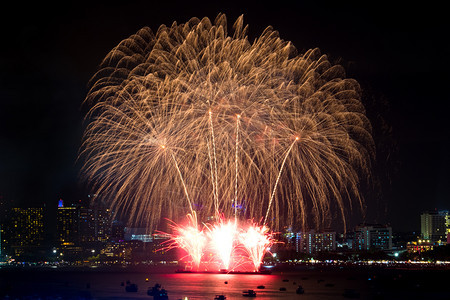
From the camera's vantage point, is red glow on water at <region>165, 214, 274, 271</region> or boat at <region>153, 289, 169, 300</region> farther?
red glow on water at <region>165, 214, 274, 271</region>

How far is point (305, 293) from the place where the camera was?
246 ft

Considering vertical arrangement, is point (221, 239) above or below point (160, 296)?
above

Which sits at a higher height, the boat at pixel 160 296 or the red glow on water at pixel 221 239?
the red glow on water at pixel 221 239

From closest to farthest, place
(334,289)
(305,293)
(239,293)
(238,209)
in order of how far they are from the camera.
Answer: (238,209) → (239,293) → (305,293) → (334,289)

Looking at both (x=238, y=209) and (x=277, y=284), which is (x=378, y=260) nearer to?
(x=277, y=284)

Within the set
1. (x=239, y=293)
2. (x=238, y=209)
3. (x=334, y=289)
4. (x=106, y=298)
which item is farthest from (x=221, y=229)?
(x=334, y=289)

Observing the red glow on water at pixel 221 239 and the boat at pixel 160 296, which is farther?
the red glow on water at pixel 221 239

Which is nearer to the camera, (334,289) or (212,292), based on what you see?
(212,292)

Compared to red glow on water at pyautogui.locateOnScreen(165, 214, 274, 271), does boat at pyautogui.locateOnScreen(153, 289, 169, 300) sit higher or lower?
lower

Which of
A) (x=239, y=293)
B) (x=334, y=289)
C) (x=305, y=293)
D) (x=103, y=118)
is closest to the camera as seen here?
(x=103, y=118)

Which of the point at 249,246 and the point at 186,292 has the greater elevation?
the point at 249,246

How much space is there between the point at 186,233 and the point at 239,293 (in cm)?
881

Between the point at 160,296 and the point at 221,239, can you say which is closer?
the point at 160,296

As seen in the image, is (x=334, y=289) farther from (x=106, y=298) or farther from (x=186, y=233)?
(x=106, y=298)
